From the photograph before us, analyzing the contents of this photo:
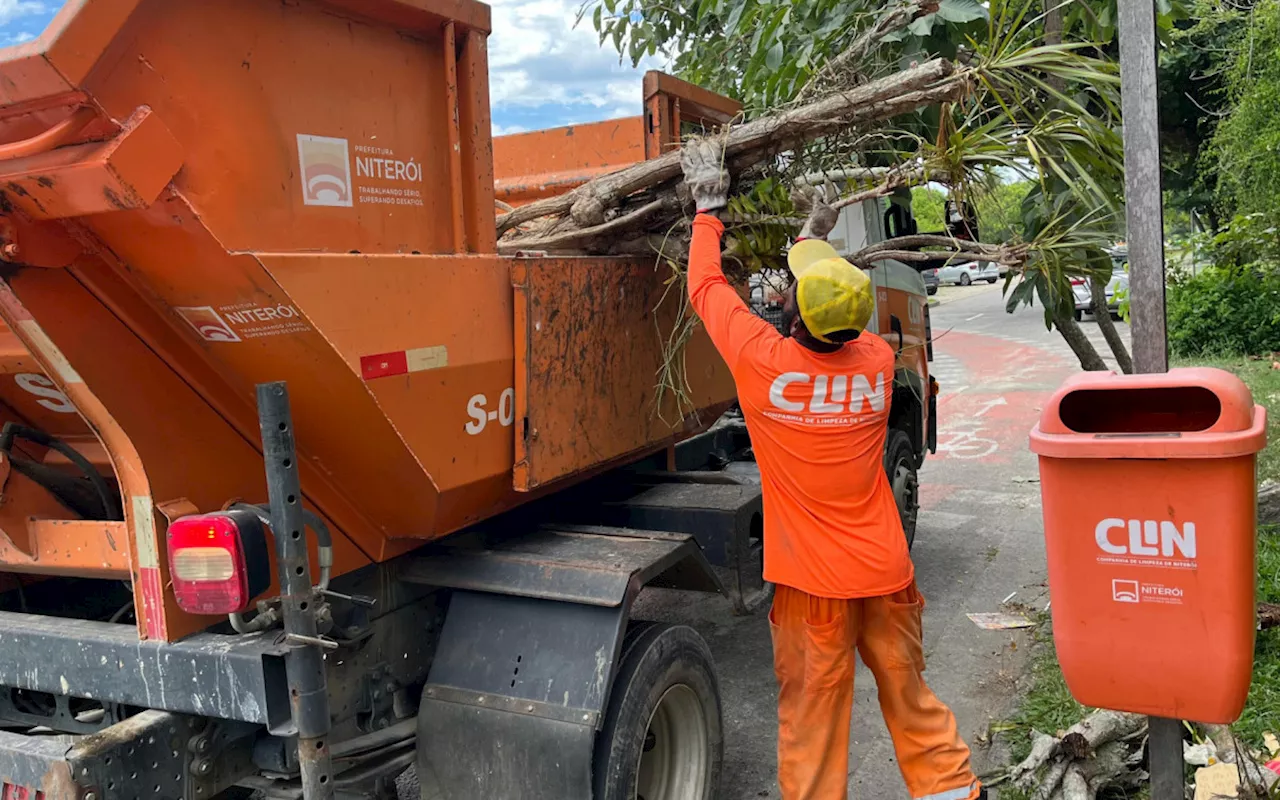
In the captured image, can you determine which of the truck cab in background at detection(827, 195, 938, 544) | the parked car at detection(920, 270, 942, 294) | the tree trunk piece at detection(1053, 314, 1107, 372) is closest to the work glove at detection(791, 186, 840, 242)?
the tree trunk piece at detection(1053, 314, 1107, 372)

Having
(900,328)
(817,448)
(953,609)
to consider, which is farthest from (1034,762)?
(900,328)

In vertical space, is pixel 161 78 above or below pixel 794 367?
above

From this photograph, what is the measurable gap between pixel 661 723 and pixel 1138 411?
181 cm

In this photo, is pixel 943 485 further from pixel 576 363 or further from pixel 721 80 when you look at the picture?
pixel 576 363

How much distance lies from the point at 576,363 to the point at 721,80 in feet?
11.4

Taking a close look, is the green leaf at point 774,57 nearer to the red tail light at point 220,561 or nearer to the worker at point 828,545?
the worker at point 828,545

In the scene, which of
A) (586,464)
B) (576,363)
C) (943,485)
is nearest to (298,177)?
(576,363)

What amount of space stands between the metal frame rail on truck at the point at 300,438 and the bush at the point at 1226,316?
13861mm

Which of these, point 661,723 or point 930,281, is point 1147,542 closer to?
point 661,723

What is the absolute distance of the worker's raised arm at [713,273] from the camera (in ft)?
9.47

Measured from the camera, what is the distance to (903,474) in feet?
18.9

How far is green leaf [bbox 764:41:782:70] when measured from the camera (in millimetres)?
4102

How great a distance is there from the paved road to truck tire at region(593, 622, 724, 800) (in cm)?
49

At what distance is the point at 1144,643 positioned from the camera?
2.35 m
